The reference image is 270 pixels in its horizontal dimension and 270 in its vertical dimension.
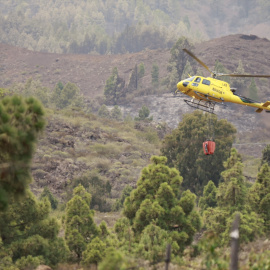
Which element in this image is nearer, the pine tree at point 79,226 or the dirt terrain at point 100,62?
the pine tree at point 79,226

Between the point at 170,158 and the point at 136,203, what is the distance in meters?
28.4

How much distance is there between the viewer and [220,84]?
34.7 meters

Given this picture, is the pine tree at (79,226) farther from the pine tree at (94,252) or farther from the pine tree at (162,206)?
the pine tree at (162,206)

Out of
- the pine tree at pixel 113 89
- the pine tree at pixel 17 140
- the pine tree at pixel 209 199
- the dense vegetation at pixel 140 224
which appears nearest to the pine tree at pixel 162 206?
the dense vegetation at pixel 140 224

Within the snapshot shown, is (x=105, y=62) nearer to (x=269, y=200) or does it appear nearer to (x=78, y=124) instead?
(x=78, y=124)

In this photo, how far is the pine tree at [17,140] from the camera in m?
15.2

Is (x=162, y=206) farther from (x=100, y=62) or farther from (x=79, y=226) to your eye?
(x=100, y=62)

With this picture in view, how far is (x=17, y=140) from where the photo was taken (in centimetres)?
1533

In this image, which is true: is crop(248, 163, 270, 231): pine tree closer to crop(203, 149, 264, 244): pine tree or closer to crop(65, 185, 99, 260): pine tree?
crop(203, 149, 264, 244): pine tree

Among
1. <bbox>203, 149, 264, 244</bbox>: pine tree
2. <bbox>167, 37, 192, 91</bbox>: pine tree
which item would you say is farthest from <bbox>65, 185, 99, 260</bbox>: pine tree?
<bbox>167, 37, 192, 91</bbox>: pine tree

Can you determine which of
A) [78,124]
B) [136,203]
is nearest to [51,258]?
[136,203]

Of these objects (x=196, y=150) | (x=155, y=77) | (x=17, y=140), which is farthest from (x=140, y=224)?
(x=155, y=77)

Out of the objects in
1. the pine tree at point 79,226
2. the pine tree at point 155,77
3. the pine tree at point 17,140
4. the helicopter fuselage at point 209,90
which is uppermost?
the pine tree at point 155,77

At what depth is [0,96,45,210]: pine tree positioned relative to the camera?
1520cm
